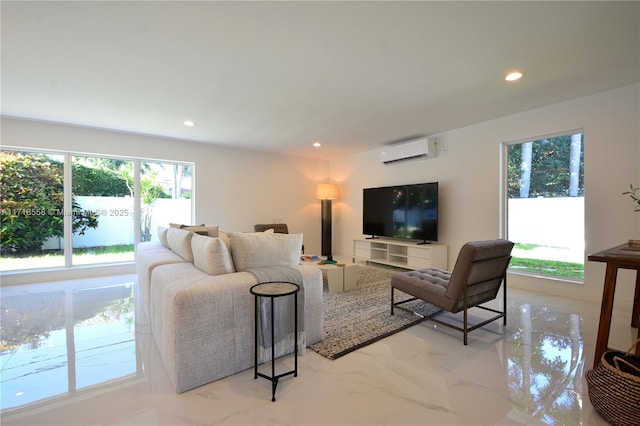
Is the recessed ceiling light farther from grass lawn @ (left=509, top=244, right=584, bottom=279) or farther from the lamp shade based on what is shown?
the lamp shade

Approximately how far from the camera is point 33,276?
14.2 ft

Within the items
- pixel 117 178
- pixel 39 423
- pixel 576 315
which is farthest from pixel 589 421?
pixel 117 178

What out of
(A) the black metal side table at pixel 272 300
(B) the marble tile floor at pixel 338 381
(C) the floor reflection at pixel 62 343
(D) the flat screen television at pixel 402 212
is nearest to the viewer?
(B) the marble tile floor at pixel 338 381

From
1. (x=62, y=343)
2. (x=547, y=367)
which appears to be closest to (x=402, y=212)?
(x=547, y=367)

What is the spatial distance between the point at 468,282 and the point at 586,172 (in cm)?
240

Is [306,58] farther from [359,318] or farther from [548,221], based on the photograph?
[548,221]

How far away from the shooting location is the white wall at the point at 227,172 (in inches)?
172

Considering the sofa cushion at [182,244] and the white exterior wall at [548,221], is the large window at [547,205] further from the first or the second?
the sofa cushion at [182,244]

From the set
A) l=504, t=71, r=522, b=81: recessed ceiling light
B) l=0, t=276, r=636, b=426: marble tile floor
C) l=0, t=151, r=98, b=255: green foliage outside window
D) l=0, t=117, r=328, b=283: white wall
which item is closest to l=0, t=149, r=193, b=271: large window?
l=0, t=151, r=98, b=255: green foliage outside window

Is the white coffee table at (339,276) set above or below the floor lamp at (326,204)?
below

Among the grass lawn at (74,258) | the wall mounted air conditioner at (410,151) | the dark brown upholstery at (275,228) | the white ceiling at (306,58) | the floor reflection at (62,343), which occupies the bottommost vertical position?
the floor reflection at (62,343)

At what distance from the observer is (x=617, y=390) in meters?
1.44

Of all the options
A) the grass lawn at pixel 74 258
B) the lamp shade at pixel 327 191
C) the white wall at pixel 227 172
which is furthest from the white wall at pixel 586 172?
the grass lawn at pixel 74 258

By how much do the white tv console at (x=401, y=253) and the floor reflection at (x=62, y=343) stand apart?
3.88 metres
